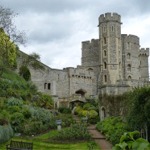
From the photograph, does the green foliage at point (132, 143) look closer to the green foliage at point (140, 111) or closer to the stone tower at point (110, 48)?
the green foliage at point (140, 111)

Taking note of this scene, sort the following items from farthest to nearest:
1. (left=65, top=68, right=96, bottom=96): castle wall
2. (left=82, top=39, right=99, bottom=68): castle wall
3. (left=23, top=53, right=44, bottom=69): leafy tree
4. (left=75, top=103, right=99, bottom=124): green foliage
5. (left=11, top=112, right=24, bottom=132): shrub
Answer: (left=82, top=39, right=99, bottom=68): castle wall < (left=65, top=68, right=96, bottom=96): castle wall < (left=23, top=53, right=44, bottom=69): leafy tree < (left=75, top=103, right=99, bottom=124): green foliage < (left=11, top=112, right=24, bottom=132): shrub

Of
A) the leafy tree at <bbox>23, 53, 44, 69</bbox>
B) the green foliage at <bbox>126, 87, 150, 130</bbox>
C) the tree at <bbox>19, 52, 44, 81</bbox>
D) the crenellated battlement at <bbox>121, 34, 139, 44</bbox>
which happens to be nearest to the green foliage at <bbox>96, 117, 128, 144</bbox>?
the green foliage at <bbox>126, 87, 150, 130</bbox>

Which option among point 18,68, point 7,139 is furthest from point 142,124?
point 18,68

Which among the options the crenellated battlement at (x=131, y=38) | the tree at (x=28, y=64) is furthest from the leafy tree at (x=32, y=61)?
the crenellated battlement at (x=131, y=38)

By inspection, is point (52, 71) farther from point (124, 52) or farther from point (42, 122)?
point (42, 122)

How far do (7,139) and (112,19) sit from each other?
44.1m

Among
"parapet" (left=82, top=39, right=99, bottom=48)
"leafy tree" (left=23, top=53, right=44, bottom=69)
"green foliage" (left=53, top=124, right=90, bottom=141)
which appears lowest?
"green foliage" (left=53, top=124, right=90, bottom=141)

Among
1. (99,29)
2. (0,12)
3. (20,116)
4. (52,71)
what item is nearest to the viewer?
(20,116)

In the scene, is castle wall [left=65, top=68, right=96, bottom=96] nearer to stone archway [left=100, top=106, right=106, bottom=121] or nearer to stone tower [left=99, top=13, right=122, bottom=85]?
stone tower [left=99, top=13, right=122, bottom=85]

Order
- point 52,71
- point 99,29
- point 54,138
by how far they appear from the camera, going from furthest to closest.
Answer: point 99,29 → point 52,71 → point 54,138

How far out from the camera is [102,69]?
204ft

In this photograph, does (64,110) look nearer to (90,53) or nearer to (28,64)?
(28,64)

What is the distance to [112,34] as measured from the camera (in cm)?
6262

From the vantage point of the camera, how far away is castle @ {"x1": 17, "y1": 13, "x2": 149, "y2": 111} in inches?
2158
